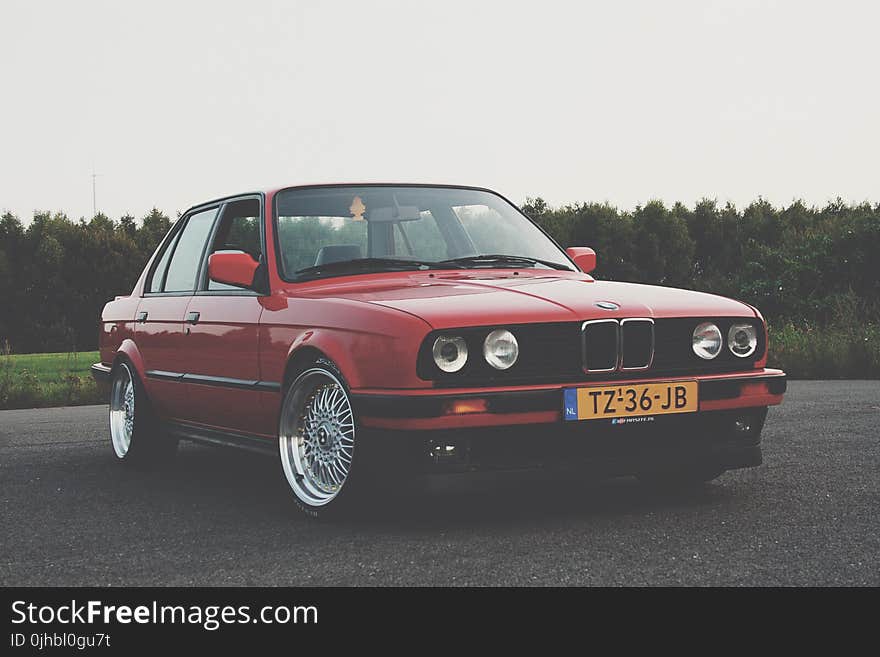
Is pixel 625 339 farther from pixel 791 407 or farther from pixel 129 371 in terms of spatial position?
pixel 791 407

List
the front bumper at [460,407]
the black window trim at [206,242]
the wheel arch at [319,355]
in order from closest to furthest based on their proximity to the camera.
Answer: the front bumper at [460,407]
the wheel arch at [319,355]
the black window trim at [206,242]

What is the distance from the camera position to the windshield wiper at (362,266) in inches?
244

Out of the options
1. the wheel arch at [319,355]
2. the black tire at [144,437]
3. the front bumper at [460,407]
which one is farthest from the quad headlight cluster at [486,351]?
the black tire at [144,437]

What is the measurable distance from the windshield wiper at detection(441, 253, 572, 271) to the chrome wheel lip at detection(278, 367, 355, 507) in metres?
1.08

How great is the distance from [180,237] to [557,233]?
155 ft

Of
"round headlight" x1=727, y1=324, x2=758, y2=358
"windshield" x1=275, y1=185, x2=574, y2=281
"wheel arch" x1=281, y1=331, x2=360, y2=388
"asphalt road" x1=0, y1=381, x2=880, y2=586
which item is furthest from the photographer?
"windshield" x1=275, y1=185, x2=574, y2=281

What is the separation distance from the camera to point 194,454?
8.71m

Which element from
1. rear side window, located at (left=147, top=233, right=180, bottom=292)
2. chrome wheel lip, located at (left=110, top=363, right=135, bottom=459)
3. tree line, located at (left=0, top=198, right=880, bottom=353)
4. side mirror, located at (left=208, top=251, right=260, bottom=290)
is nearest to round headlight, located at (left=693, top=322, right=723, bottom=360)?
side mirror, located at (left=208, top=251, right=260, bottom=290)

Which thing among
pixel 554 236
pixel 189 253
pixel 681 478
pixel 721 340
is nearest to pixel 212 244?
pixel 189 253

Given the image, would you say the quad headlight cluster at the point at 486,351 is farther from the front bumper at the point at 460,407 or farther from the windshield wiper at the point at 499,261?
the windshield wiper at the point at 499,261

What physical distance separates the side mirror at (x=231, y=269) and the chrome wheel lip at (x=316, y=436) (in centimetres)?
76

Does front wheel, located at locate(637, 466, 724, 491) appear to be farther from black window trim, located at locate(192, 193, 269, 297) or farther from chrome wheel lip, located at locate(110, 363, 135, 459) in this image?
chrome wheel lip, located at locate(110, 363, 135, 459)

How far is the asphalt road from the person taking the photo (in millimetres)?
4398

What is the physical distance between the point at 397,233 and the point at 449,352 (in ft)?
5.41
